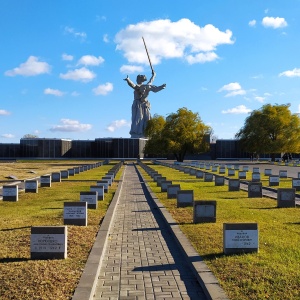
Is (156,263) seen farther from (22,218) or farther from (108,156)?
(108,156)

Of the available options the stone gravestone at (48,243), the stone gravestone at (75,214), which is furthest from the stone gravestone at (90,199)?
the stone gravestone at (48,243)

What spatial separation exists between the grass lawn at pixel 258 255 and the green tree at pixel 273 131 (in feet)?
200

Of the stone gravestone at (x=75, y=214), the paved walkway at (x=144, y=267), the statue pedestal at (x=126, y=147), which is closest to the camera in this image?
the paved walkway at (x=144, y=267)

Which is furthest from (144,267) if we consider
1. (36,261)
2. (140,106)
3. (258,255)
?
(140,106)

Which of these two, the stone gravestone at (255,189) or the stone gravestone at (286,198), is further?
the stone gravestone at (255,189)

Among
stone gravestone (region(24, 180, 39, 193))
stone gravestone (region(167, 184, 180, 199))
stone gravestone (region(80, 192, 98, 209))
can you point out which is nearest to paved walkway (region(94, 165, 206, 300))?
stone gravestone (region(80, 192, 98, 209))

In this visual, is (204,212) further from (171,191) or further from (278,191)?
(171,191)

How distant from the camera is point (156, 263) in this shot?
819cm

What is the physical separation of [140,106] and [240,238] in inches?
4476

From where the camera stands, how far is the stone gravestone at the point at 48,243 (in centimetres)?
820

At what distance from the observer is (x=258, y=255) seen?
27.1ft

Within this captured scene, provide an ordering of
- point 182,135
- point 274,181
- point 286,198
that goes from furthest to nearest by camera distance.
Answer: point 182,135
point 274,181
point 286,198

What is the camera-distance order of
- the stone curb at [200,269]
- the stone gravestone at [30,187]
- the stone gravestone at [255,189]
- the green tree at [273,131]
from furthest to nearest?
the green tree at [273,131] → the stone gravestone at [30,187] → the stone gravestone at [255,189] → the stone curb at [200,269]

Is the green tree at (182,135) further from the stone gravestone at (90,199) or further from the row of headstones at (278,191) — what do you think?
the stone gravestone at (90,199)
